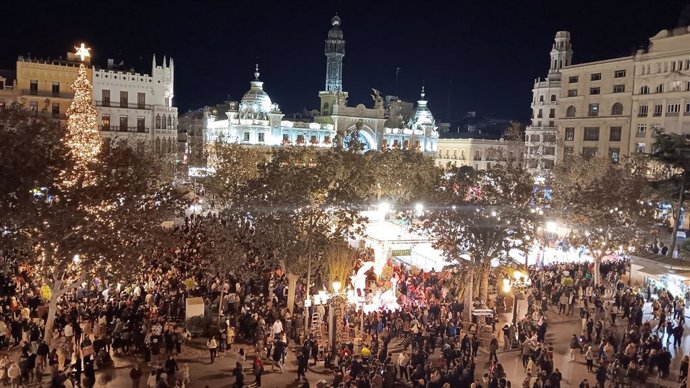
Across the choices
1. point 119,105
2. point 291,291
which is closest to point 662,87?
point 291,291

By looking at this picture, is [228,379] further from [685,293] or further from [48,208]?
[685,293]

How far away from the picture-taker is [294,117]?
90688mm

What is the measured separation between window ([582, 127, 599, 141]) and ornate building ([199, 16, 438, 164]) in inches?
629

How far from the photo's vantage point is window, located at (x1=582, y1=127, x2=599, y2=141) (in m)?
54.8

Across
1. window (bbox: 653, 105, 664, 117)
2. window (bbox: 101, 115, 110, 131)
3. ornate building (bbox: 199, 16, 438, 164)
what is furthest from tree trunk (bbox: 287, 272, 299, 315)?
window (bbox: 653, 105, 664, 117)

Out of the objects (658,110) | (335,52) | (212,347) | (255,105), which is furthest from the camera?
(335,52)

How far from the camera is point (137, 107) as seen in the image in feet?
162

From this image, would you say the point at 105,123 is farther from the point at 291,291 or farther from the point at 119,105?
the point at 291,291

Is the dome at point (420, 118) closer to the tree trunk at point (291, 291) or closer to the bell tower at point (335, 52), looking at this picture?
the bell tower at point (335, 52)

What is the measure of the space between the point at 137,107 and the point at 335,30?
44254 millimetres

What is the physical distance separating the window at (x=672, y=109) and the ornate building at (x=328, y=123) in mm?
21777

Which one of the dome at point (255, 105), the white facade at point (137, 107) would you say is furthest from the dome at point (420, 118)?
the white facade at point (137, 107)

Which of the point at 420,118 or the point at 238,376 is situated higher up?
the point at 420,118

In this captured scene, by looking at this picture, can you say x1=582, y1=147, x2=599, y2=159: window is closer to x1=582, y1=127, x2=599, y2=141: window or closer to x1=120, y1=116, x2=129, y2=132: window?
x1=582, y1=127, x2=599, y2=141: window
